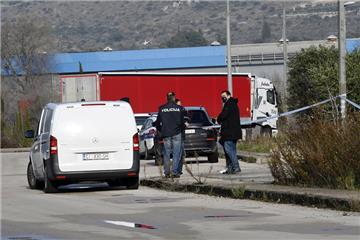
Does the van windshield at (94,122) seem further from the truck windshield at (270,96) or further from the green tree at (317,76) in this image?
the truck windshield at (270,96)

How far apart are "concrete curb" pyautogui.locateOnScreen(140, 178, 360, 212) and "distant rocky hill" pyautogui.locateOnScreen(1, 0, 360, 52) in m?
126

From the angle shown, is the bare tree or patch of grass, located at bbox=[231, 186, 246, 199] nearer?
patch of grass, located at bbox=[231, 186, 246, 199]

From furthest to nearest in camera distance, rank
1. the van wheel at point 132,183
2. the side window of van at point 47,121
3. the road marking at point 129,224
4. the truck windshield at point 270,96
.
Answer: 1. the truck windshield at point 270,96
2. the van wheel at point 132,183
3. the side window of van at point 47,121
4. the road marking at point 129,224

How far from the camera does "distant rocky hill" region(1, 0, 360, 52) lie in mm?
157000

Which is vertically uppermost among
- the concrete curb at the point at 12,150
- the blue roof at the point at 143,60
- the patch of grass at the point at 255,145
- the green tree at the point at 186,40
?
the green tree at the point at 186,40

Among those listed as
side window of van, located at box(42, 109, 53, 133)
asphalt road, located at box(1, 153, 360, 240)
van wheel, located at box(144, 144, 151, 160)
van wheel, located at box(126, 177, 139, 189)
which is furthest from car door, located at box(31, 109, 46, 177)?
van wheel, located at box(144, 144, 151, 160)

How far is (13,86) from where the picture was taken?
8625 centimetres

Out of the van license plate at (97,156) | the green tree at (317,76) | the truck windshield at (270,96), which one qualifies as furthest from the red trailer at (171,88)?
the van license plate at (97,156)

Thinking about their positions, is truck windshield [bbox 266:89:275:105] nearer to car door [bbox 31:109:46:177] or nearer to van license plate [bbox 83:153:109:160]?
car door [bbox 31:109:46:177]

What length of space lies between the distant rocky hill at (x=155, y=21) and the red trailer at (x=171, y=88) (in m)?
94.1

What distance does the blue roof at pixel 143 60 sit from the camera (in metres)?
95.5

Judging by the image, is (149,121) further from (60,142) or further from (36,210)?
(36,210)

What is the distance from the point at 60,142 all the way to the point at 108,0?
18066 cm

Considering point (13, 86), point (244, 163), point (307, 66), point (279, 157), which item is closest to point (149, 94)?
point (307, 66)
